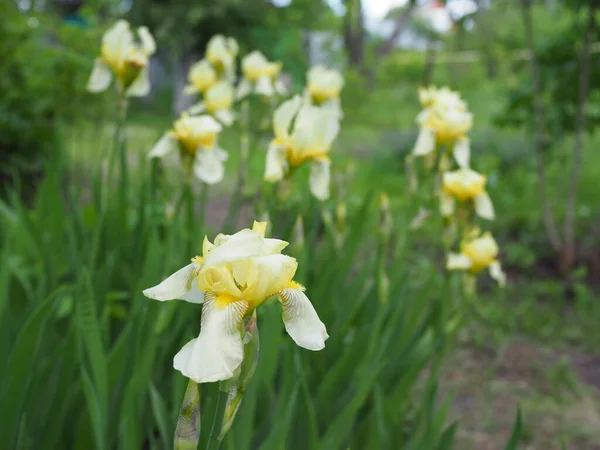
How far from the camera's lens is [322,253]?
2.04 metres

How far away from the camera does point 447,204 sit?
1.67 m

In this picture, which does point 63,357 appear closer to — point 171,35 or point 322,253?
point 322,253

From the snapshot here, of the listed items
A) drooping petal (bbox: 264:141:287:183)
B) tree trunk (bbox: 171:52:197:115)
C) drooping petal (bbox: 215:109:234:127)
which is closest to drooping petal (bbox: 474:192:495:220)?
drooping petal (bbox: 264:141:287:183)

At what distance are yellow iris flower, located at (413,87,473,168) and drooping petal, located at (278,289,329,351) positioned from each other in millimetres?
1052

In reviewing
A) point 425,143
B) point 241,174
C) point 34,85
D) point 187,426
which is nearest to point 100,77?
point 241,174

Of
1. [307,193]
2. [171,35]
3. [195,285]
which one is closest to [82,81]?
[307,193]

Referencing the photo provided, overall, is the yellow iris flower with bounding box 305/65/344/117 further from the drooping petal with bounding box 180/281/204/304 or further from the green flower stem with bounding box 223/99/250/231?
the drooping petal with bounding box 180/281/204/304

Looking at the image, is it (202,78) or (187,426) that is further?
(202,78)

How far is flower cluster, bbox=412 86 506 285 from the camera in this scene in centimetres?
160

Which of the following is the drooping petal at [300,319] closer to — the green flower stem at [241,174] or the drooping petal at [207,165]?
the drooping petal at [207,165]

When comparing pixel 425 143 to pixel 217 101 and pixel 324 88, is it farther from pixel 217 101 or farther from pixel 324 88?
pixel 217 101

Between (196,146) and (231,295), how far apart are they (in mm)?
960

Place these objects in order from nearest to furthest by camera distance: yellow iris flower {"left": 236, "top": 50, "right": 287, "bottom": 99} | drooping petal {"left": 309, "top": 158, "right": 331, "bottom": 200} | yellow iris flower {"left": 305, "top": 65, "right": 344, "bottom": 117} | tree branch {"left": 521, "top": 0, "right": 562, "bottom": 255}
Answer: drooping petal {"left": 309, "top": 158, "right": 331, "bottom": 200} → yellow iris flower {"left": 305, "top": 65, "right": 344, "bottom": 117} → yellow iris flower {"left": 236, "top": 50, "right": 287, "bottom": 99} → tree branch {"left": 521, "top": 0, "right": 562, "bottom": 255}

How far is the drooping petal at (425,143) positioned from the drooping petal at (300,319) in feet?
3.45
